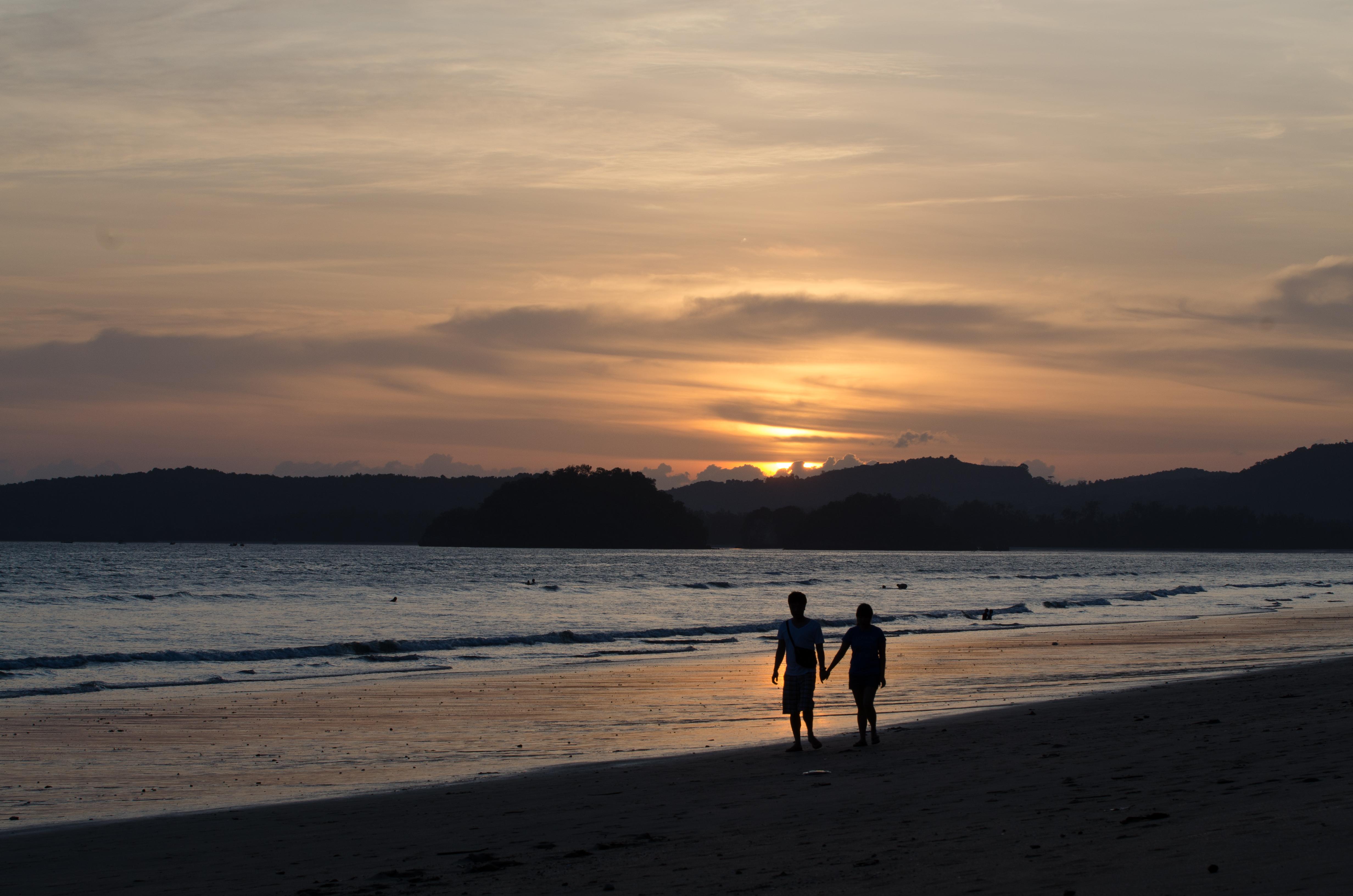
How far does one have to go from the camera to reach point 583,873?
7.51 metres

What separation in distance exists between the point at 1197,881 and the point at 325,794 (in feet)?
26.9

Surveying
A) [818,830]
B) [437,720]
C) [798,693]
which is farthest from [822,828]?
[437,720]

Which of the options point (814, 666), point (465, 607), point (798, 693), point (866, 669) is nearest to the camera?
point (798, 693)

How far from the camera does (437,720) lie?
16.4 meters

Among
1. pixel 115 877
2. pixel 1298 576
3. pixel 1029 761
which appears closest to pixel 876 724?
pixel 1029 761

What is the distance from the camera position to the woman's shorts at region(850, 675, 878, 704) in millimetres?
13070

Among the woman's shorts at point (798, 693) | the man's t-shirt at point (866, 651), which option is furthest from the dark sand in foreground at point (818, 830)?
the man's t-shirt at point (866, 651)

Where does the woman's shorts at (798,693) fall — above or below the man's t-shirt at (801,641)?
below

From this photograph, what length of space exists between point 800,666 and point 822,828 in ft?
14.8

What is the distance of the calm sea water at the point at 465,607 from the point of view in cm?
2809

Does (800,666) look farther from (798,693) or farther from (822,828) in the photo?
(822,828)

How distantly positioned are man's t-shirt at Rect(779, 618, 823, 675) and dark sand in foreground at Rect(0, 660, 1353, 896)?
971 mm

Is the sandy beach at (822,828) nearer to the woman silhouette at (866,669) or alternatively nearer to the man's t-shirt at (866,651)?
the woman silhouette at (866,669)

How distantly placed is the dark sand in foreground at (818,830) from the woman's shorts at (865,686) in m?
0.63
